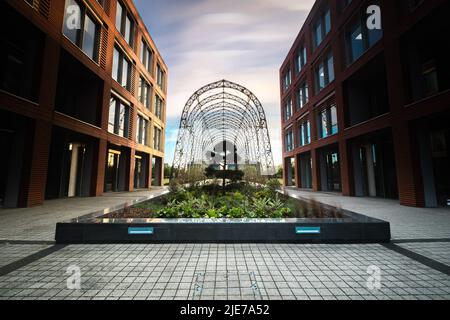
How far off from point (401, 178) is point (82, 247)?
12991 millimetres

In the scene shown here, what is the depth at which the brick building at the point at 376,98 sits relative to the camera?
9578mm

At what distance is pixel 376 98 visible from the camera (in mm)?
13820

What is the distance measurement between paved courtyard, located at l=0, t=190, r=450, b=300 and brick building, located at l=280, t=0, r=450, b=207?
6401 mm

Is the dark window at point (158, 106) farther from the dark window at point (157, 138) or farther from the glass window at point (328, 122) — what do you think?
the glass window at point (328, 122)

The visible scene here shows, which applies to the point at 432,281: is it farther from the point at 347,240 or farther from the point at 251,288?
the point at 251,288

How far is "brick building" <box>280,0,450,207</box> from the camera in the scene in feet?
31.4

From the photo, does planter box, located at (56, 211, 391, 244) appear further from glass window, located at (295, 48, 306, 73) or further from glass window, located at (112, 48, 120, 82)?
glass window, located at (295, 48, 306, 73)

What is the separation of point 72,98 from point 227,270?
1605 cm

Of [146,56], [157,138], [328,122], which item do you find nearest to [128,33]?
[146,56]

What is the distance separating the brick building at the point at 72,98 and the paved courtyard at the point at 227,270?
251 inches

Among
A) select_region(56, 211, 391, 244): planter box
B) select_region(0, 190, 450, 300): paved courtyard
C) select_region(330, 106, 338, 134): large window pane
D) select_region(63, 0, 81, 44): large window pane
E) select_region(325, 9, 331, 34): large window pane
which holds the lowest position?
select_region(0, 190, 450, 300): paved courtyard

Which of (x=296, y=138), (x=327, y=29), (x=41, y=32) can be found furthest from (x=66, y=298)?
(x=296, y=138)

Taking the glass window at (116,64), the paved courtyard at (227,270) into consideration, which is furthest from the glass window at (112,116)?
the paved courtyard at (227,270)

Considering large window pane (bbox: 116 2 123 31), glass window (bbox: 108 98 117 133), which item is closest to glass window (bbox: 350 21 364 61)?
large window pane (bbox: 116 2 123 31)
